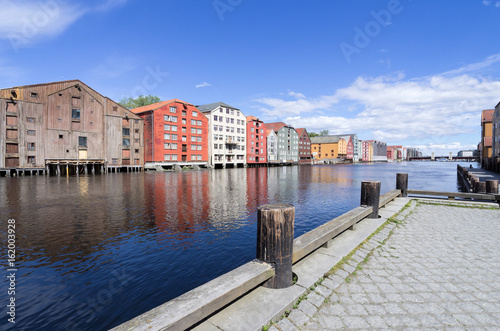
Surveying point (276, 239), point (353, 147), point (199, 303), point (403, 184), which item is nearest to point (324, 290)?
point (276, 239)

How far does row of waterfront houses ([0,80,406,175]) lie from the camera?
42219 millimetres

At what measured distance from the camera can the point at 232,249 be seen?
7859 mm

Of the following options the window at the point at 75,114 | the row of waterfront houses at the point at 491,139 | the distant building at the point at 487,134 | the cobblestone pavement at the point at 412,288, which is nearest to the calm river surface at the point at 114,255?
the cobblestone pavement at the point at 412,288

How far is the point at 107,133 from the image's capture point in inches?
2025

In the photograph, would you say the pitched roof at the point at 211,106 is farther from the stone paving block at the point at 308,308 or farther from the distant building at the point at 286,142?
the stone paving block at the point at 308,308

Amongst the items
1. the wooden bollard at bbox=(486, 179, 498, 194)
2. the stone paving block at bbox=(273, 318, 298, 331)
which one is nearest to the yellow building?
the wooden bollard at bbox=(486, 179, 498, 194)

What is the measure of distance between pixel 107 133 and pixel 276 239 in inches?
2269

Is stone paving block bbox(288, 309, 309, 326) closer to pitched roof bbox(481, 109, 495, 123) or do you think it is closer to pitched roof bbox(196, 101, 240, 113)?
pitched roof bbox(196, 101, 240, 113)

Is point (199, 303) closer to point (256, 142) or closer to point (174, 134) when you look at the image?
point (174, 134)

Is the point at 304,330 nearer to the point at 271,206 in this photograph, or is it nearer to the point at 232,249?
the point at 271,206

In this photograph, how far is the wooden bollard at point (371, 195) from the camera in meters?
8.70

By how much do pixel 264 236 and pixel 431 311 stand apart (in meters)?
2.71

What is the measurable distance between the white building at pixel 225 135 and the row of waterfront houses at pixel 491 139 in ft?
203

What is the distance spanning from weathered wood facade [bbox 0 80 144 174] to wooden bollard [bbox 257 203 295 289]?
49.9m
